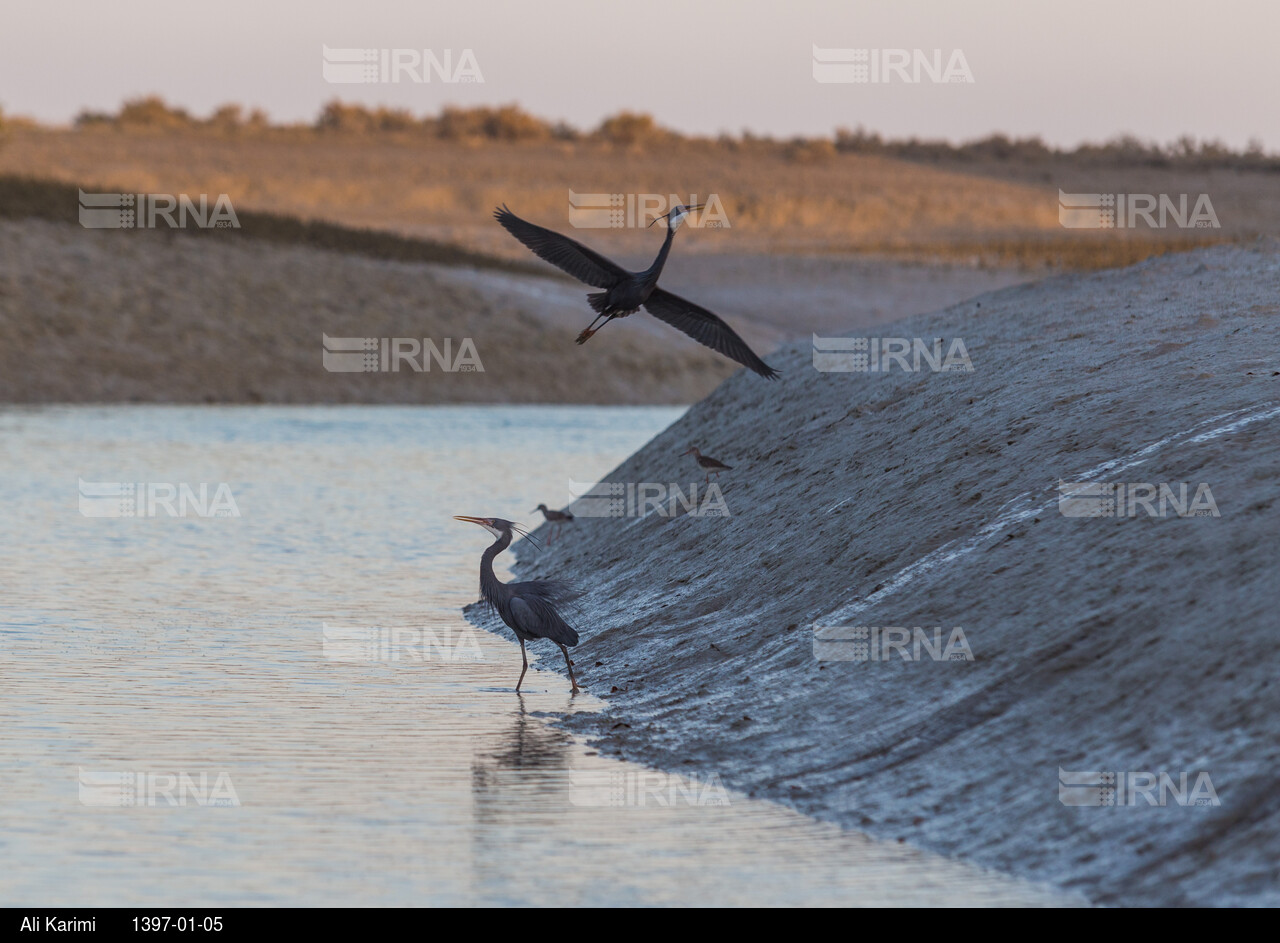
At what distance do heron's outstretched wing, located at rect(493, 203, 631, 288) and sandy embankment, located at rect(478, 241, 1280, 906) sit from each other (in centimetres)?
279

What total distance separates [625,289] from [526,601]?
2991 millimetres

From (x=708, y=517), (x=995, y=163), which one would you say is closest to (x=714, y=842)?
(x=708, y=517)

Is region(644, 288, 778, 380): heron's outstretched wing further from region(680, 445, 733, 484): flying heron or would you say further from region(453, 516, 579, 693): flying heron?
region(680, 445, 733, 484): flying heron

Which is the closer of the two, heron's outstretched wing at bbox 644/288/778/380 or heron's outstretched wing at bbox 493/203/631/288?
heron's outstretched wing at bbox 493/203/631/288

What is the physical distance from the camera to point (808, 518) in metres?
17.2

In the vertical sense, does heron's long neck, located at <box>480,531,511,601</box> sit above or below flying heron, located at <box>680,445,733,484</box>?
below

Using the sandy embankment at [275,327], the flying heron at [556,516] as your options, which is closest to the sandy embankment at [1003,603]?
the flying heron at [556,516]

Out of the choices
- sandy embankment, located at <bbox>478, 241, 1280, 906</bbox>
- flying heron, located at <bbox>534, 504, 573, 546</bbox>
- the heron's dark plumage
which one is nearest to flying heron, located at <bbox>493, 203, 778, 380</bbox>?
sandy embankment, located at <bbox>478, 241, 1280, 906</bbox>

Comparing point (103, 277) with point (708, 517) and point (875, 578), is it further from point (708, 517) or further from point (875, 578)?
point (875, 578)

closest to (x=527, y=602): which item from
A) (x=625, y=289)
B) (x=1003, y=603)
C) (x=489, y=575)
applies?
(x=489, y=575)

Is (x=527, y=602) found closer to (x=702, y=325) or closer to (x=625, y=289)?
(x=625, y=289)

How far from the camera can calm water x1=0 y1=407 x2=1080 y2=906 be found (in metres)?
9.84

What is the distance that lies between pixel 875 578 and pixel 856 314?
64.2 metres
